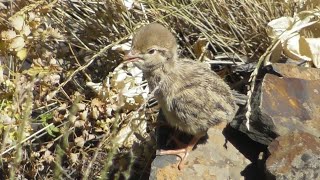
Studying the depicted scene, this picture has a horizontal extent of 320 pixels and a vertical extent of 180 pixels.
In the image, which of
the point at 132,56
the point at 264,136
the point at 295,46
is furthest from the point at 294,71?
the point at 132,56

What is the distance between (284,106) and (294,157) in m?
0.51

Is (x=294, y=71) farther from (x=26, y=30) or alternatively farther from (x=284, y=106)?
(x=26, y=30)

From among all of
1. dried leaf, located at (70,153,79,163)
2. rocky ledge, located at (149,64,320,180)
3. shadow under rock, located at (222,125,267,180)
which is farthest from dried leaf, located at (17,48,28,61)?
shadow under rock, located at (222,125,267,180)

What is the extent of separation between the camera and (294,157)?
4105 mm

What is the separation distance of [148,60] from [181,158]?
2.26 feet

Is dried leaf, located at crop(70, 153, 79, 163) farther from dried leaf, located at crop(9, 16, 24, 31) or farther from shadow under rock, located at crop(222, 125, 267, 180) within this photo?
shadow under rock, located at crop(222, 125, 267, 180)

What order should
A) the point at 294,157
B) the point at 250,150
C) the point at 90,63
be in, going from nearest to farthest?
the point at 294,157 → the point at 250,150 → the point at 90,63

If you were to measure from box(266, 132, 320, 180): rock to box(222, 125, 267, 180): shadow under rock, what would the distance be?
23cm

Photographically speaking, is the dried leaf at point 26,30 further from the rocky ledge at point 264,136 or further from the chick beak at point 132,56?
the rocky ledge at point 264,136

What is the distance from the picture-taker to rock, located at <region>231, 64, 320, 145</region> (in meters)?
4.40

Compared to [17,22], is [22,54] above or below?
below

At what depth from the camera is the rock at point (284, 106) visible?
440cm

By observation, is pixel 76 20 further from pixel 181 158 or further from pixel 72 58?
pixel 181 158

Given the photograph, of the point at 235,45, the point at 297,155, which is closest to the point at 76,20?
the point at 235,45
